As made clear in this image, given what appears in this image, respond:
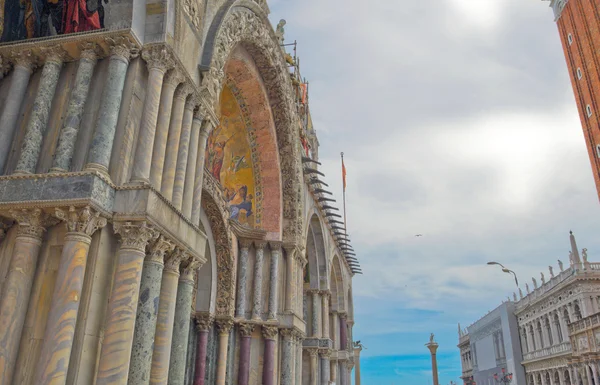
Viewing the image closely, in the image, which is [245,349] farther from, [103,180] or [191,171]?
[103,180]

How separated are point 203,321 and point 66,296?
7382 millimetres

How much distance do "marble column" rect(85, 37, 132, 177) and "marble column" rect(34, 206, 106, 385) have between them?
0.72 meters

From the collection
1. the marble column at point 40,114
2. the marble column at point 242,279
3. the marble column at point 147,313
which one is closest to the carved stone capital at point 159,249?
the marble column at point 147,313

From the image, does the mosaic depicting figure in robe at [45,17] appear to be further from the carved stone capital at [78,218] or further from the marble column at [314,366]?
the marble column at [314,366]

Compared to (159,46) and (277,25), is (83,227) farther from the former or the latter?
(277,25)

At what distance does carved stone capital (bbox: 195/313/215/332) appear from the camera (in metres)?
12.7

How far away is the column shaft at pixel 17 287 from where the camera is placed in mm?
5715

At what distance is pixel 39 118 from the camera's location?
22.8 ft

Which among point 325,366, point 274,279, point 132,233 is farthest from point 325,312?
point 132,233

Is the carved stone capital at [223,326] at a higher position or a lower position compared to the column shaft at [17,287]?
higher

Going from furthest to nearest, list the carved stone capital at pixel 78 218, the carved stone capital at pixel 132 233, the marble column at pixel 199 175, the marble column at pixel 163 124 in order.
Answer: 1. the marble column at pixel 199 175
2. the marble column at pixel 163 124
3. the carved stone capital at pixel 132 233
4. the carved stone capital at pixel 78 218

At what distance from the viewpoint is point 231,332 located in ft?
45.8

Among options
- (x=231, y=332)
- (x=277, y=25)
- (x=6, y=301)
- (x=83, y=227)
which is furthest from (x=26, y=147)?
(x=277, y=25)

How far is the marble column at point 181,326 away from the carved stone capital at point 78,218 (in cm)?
217
